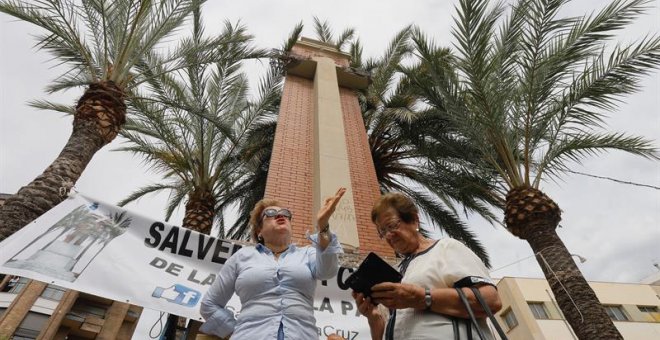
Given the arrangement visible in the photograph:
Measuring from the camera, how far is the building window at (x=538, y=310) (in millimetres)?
20281

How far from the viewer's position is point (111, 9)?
5.87m

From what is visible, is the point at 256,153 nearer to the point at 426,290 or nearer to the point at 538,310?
the point at 426,290

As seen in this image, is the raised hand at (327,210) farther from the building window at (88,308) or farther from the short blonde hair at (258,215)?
the building window at (88,308)

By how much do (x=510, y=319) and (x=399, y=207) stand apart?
22.9 meters

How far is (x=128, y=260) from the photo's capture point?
3.36m

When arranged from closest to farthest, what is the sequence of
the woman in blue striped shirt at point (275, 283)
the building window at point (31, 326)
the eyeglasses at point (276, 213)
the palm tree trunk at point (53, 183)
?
the woman in blue striped shirt at point (275, 283)
the eyeglasses at point (276, 213)
the palm tree trunk at point (53, 183)
the building window at point (31, 326)

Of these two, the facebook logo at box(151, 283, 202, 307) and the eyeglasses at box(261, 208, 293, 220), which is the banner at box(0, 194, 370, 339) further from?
the eyeglasses at box(261, 208, 293, 220)

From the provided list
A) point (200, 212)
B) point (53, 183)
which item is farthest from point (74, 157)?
point (200, 212)

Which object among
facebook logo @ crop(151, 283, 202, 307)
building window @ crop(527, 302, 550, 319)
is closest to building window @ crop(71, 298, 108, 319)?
building window @ crop(527, 302, 550, 319)

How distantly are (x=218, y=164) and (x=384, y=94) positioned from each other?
200 inches

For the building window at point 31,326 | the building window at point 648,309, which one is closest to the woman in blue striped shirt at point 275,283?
the building window at point 648,309

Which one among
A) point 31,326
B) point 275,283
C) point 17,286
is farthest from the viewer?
point 17,286

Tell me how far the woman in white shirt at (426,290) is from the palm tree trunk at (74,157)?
3770mm

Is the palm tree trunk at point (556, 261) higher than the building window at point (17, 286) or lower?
lower
